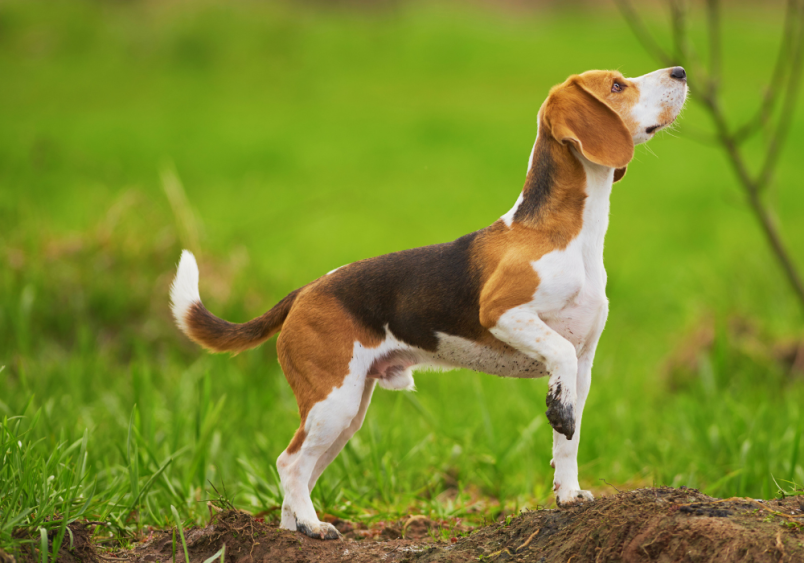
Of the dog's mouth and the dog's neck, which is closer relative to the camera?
the dog's neck

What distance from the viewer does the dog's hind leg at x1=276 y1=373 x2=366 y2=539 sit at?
3242mm

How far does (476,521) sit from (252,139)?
40.9 ft

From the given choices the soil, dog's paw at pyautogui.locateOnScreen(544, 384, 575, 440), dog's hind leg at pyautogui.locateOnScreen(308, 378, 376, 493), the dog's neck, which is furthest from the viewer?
dog's hind leg at pyautogui.locateOnScreen(308, 378, 376, 493)

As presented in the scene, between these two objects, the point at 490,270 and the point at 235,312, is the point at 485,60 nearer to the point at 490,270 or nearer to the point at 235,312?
the point at 235,312

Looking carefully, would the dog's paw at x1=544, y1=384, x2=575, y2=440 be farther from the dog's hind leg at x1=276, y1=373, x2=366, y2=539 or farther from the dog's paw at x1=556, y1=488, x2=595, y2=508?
the dog's hind leg at x1=276, y1=373, x2=366, y2=539

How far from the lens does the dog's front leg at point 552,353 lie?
292cm

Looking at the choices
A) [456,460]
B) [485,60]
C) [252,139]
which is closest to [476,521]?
[456,460]

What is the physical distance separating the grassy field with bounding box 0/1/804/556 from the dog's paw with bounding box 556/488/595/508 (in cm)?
84

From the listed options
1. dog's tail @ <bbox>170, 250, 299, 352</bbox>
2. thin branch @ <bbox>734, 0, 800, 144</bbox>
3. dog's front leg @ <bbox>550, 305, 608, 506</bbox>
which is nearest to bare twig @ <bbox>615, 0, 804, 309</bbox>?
thin branch @ <bbox>734, 0, 800, 144</bbox>

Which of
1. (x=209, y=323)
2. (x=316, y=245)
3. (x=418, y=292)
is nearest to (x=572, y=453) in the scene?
(x=418, y=292)

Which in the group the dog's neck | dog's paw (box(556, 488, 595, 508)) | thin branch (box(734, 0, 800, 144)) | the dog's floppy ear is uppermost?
thin branch (box(734, 0, 800, 144))

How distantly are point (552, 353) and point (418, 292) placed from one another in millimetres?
654

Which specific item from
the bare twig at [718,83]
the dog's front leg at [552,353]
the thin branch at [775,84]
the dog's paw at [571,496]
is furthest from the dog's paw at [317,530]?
the thin branch at [775,84]

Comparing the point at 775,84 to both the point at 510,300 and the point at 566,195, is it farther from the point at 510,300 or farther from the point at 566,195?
the point at 510,300
